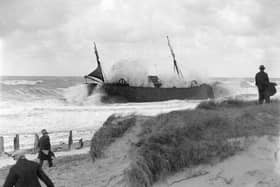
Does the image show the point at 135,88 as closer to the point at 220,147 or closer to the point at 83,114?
the point at 83,114

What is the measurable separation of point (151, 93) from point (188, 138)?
3627cm

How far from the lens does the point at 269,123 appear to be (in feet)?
24.5

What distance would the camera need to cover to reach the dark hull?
43.1 metres

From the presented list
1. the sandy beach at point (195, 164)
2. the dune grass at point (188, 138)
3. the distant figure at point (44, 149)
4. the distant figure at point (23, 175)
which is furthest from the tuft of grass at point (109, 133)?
the distant figure at point (23, 175)

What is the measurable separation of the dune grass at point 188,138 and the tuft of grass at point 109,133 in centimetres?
60

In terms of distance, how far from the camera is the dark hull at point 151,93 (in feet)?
141

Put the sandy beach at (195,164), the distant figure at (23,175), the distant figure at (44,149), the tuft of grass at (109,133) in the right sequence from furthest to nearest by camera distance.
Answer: the distant figure at (44,149) < the tuft of grass at (109,133) < the sandy beach at (195,164) < the distant figure at (23,175)

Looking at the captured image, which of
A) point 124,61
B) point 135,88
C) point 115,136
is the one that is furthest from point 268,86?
point 124,61

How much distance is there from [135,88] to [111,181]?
3728 cm

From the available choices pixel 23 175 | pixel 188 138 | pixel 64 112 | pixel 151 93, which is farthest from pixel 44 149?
pixel 151 93

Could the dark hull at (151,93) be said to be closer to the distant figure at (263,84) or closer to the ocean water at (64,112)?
the ocean water at (64,112)

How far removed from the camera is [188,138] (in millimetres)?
6930

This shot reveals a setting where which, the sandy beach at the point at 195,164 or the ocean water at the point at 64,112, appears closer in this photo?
the sandy beach at the point at 195,164

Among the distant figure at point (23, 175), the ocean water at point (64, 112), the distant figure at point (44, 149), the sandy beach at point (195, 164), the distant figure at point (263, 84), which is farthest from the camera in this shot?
the ocean water at point (64, 112)
